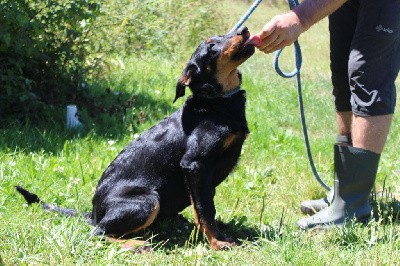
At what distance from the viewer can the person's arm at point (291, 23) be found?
3.57 meters

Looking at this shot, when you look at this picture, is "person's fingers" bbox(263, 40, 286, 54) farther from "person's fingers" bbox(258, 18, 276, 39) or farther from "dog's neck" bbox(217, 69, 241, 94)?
"dog's neck" bbox(217, 69, 241, 94)

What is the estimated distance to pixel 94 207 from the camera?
404cm

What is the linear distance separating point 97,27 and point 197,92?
350cm

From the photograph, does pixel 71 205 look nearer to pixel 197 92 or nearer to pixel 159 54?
pixel 197 92

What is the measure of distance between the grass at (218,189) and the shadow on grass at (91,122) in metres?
0.01

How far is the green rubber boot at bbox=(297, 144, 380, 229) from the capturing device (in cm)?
411

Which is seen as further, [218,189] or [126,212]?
[218,189]

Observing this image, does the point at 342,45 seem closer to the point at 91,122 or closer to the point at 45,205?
the point at 45,205

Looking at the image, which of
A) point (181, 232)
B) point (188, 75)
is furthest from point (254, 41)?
point (181, 232)

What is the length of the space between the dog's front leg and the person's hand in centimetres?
83

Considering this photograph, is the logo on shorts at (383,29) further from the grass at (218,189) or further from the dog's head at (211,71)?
the grass at (218,189)

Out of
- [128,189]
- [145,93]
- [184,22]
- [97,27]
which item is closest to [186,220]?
[128,189]

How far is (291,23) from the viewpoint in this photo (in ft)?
11.8

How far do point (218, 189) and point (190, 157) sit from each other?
105 centimetres
